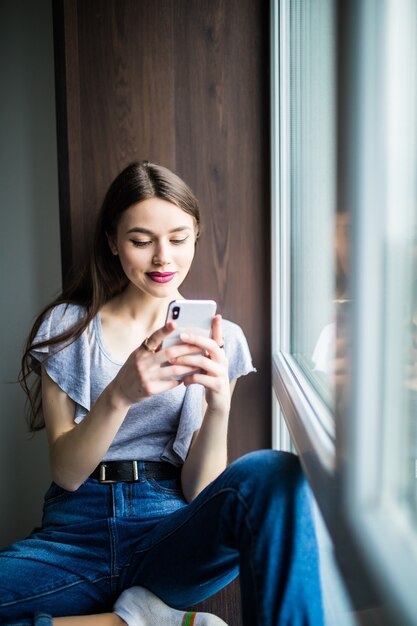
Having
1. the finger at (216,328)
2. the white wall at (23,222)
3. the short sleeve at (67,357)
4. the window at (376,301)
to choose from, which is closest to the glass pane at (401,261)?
the window at (376,301)

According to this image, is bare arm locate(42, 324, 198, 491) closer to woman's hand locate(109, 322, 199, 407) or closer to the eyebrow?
woman's hand locate(109, 322, 199, 407)

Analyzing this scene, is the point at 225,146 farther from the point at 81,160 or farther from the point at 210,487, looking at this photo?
the point at 210,487

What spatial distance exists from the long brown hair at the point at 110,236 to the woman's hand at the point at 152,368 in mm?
356

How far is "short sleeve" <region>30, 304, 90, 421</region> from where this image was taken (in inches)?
54.2

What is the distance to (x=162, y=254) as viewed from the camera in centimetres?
136

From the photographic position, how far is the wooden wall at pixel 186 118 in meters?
1.74

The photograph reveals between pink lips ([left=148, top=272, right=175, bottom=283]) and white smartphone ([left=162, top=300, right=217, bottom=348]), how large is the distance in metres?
0.26

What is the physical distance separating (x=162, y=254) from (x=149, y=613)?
708 mm

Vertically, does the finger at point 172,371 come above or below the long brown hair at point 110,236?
below

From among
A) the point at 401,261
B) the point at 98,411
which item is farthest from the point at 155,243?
the point at 401,261

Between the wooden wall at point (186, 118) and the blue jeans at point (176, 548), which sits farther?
the wooden wall at point (186, 118)

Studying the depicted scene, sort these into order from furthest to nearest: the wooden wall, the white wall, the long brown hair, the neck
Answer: the white wall → the wooden wall → the neck → the long brown hair

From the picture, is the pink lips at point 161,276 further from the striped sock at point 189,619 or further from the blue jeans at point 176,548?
the striped sock at point 189,619

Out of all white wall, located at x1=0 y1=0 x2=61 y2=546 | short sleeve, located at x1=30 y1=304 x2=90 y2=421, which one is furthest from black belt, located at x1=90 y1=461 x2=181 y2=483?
white wall, located at x1=0 y1=0 x2=61 y2=546
